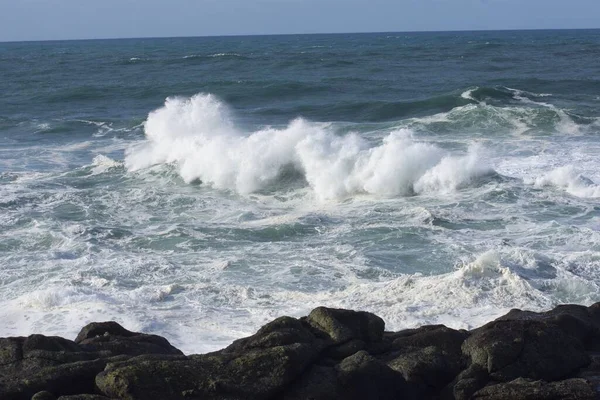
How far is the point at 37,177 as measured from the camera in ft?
61.7

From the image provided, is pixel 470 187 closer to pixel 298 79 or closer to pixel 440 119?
pixel 440 119

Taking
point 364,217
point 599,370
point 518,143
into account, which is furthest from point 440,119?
point 599,370

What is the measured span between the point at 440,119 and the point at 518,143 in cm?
495

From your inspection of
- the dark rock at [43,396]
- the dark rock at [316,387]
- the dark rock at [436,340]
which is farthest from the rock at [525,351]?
the dark rock at [43,396]

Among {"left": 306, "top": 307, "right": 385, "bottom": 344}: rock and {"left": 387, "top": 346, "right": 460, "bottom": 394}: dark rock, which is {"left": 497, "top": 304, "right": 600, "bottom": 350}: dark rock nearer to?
{"left": 387, "top": 346, "right": 460, "bottom": 394}: dark rock

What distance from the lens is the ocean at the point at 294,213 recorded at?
10.3 metres

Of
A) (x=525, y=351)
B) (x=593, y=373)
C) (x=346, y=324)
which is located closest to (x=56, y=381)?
(x=346, y=324)

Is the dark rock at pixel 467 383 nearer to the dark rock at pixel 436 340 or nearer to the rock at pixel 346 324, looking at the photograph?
the dark rock at pixel 436 340

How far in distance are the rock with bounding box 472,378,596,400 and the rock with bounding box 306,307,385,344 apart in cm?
128

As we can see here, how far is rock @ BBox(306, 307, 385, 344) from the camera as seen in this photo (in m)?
7.11

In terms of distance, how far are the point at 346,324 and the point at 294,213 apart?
816cm

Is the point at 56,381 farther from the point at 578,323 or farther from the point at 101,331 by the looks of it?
the point at 578,323

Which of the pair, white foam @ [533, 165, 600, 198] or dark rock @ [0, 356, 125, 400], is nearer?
dark rock @ [0, 356, 125, 400]

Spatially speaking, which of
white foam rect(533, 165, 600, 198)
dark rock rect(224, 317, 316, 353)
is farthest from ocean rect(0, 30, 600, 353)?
dark rock rect(224, 317, 316, 353)
